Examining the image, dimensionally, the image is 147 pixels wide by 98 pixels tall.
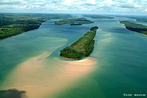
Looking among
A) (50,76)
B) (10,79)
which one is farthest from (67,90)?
(10,79)

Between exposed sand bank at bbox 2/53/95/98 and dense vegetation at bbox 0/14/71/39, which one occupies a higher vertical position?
dense vegetation at bbox 0/14/71/39

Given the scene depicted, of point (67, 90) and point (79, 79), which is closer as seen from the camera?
point (67, 90)

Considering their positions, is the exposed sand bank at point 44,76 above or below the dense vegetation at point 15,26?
below

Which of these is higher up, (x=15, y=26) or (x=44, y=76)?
(x=15, y=26)

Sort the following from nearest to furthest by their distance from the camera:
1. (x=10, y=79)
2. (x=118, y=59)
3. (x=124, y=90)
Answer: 1. (x=124, y=90)
2. (x=10, y=79)
3. (x=118, y=59)

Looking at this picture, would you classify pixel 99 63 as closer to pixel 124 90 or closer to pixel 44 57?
pixel 124 90

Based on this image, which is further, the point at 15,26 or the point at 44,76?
the point at 15,26

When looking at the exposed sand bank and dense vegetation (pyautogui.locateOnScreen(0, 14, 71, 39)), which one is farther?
dense vegetation (pyautogui.locateOnScreen(0, 14, 71, 39))

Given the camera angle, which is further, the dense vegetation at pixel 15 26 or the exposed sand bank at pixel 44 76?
the dense vegetation at pixel 15 26
